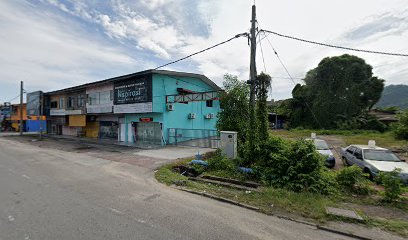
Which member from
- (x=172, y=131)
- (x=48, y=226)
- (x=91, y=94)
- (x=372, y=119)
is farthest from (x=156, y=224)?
(x=372, y=119)

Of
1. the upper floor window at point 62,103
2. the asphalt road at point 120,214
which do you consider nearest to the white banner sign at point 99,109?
the upper floor window at point 62,103

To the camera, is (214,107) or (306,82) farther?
(306,82)

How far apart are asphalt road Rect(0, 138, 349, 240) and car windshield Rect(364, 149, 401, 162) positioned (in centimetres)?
729

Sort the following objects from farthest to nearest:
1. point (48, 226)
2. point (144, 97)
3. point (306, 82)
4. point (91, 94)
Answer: point (306, 82) < point (91, 94) < point (144, 97) < point (48, 226)

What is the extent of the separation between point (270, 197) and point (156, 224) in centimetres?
349

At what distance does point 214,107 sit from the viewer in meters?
24.7

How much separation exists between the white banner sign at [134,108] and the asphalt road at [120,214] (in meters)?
10.5

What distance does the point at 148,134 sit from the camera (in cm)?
2009

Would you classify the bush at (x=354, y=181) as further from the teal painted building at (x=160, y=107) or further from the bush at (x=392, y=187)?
the teal painted building at (x=160, y=107)

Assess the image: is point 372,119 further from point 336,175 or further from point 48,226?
point 48,226

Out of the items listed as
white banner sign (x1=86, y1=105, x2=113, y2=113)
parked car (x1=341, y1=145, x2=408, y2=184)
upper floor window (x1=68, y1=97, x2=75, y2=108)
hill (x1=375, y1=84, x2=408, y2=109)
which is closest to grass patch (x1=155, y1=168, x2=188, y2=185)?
parked car (x1=341, y1=145, x2=408, y2=184)

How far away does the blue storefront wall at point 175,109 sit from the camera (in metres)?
18.4

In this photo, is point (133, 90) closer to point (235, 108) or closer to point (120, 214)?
point (235, 108)

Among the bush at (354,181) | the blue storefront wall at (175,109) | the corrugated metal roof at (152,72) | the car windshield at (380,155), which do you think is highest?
the corrugated metal roof at (152,72)
